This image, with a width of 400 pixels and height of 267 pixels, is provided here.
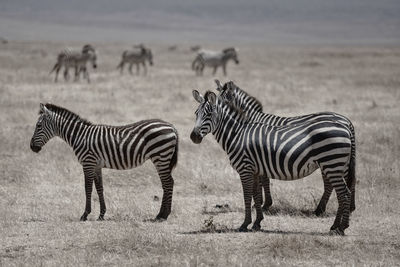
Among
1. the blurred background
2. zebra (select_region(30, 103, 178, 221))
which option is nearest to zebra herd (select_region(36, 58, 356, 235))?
zebra (select_region(30, 103, 178, 221))

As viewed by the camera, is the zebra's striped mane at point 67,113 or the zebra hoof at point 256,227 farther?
the zebra's striped mane at point 67,113

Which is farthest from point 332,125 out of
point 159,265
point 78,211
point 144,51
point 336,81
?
point 144,51

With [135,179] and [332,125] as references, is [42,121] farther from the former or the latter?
[332,125]

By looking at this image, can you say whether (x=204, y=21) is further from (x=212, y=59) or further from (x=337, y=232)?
(x=337, y=232)

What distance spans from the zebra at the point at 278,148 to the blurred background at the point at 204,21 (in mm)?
91461

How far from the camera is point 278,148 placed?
8.23 metres

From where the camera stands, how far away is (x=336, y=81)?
2827cm

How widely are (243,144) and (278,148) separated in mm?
492

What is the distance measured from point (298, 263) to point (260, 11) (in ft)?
572

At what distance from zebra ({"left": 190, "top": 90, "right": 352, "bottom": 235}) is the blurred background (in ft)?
300

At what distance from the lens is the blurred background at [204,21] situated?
115250 mm

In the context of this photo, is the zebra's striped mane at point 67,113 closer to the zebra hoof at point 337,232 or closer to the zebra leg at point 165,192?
the zebra leg at point 165,192

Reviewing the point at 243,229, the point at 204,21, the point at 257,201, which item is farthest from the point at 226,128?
the point at 204,21

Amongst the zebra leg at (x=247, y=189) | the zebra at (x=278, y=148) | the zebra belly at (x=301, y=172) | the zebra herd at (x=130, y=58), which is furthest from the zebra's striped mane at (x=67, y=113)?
the zebra herd at (x=130, y=58)
